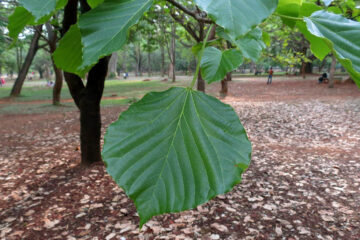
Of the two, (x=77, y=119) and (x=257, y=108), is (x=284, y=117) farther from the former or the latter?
(x=77, y=119)

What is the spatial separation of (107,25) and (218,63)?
577 millimetres

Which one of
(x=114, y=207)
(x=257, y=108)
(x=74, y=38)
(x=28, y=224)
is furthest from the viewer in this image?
(x=257, y=108)

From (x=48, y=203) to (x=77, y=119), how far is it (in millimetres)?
4961

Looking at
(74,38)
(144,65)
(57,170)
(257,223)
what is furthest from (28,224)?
(144,65)

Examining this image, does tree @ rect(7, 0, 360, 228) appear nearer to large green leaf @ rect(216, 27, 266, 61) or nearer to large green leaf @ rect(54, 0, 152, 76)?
large green leaf @ rect(54, 0, 152, 76)

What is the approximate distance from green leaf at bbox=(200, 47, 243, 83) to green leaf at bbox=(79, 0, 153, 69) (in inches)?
20.5

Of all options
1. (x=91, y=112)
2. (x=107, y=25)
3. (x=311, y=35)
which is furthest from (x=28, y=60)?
(x=311, y=35)

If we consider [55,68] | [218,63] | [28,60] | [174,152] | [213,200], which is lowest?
[213,200]

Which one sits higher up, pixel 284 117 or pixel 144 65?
pixel 144 65

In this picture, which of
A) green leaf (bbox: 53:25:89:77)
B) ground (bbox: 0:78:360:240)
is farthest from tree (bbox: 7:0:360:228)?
ground (bbox: 0:78:360:240)

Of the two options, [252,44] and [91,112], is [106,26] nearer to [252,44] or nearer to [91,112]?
[252,44]

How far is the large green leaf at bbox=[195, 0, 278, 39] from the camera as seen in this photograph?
38 cm

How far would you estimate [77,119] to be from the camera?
25.1 ft

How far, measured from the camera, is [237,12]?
0.40m
